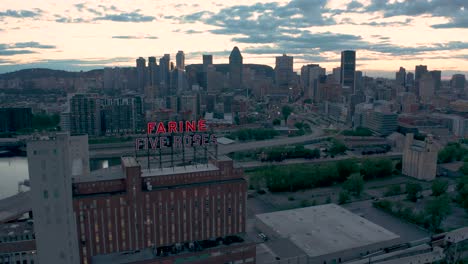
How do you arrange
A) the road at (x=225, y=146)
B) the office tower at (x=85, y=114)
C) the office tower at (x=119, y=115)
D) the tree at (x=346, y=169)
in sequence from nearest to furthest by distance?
1. the tree at (x=346, y=169)
2. the road at (x=225, y=146)
3. the office tower at (x=85, y=114)
4. the office tower at (x=119, y=115)

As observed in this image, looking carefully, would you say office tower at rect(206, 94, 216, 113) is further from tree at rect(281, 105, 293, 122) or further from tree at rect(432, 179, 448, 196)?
tree at rect(432, 179, 448, 196)

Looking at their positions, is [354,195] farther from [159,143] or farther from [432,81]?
[432,81]

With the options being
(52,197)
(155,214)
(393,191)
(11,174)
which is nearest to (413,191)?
(393,191)

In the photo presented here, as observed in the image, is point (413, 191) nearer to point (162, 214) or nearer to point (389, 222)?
point (389, 222)

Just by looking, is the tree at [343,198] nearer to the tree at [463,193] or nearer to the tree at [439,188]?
the tree at [439,188]

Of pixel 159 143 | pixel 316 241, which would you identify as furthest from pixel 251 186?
pixel 159 143

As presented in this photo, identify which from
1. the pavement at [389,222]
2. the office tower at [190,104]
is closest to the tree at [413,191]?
the pavement at [389,222]
